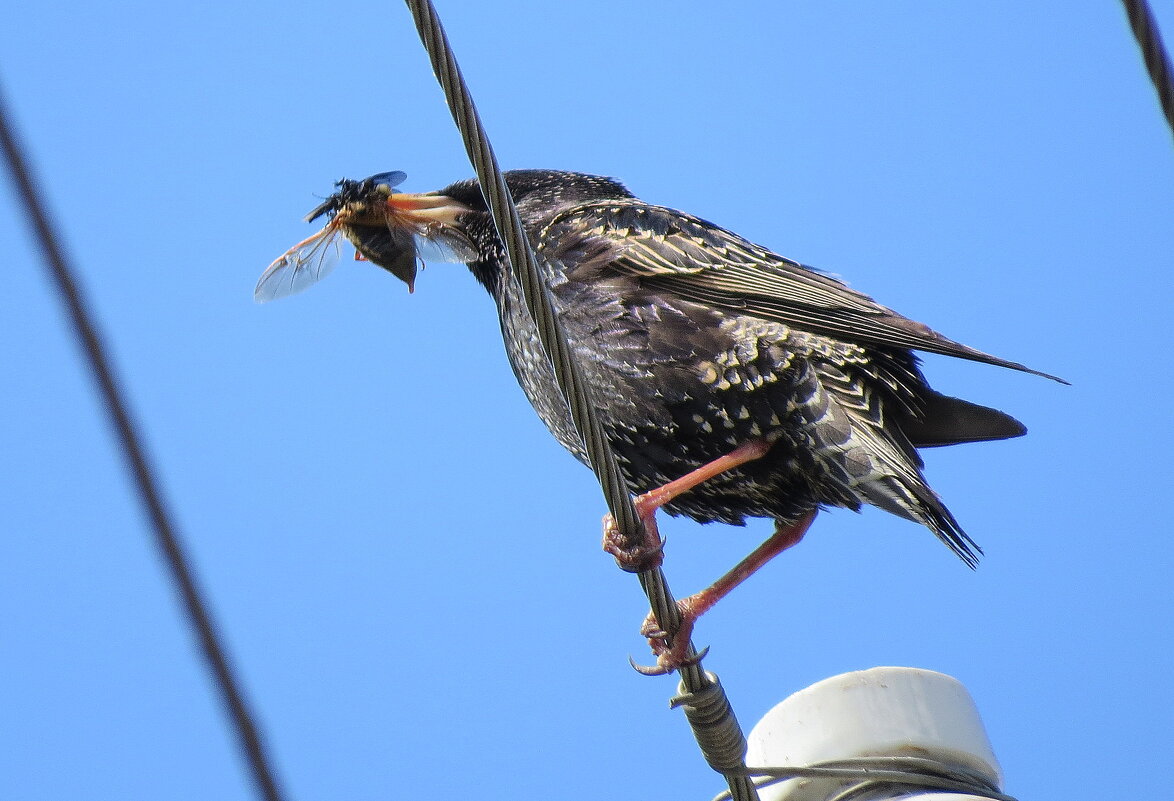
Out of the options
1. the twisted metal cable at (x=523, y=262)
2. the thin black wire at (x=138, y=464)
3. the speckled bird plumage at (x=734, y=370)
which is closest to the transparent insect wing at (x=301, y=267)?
the speckled bird plumage at (x=734, y=370)

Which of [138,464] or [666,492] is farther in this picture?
[666,492]

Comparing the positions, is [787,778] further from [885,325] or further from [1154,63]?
[1154,63]

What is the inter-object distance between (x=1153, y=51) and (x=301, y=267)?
138 inches

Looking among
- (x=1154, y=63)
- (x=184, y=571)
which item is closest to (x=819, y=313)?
(x=1154, y=63)

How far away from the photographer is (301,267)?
Result: 4836mm

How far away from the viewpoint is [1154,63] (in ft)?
6.20

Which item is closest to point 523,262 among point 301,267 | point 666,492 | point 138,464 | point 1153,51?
point 1153,51

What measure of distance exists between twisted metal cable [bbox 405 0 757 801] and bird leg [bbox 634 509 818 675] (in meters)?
0.82

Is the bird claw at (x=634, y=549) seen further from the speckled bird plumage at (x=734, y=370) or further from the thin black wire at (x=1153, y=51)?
the thin black wire at (x=1153, y=51)

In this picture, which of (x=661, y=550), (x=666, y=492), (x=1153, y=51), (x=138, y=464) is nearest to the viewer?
(x=138, y=464)

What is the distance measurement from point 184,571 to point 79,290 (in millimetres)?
263

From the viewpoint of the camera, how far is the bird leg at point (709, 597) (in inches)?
155

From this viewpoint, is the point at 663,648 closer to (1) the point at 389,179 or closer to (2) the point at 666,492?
(2) the point at 666,492

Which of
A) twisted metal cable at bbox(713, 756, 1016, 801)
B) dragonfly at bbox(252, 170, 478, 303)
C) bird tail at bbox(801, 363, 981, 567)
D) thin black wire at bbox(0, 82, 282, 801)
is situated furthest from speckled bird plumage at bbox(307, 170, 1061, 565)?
thin black wire at bbox(0, 82, 282, 801)
